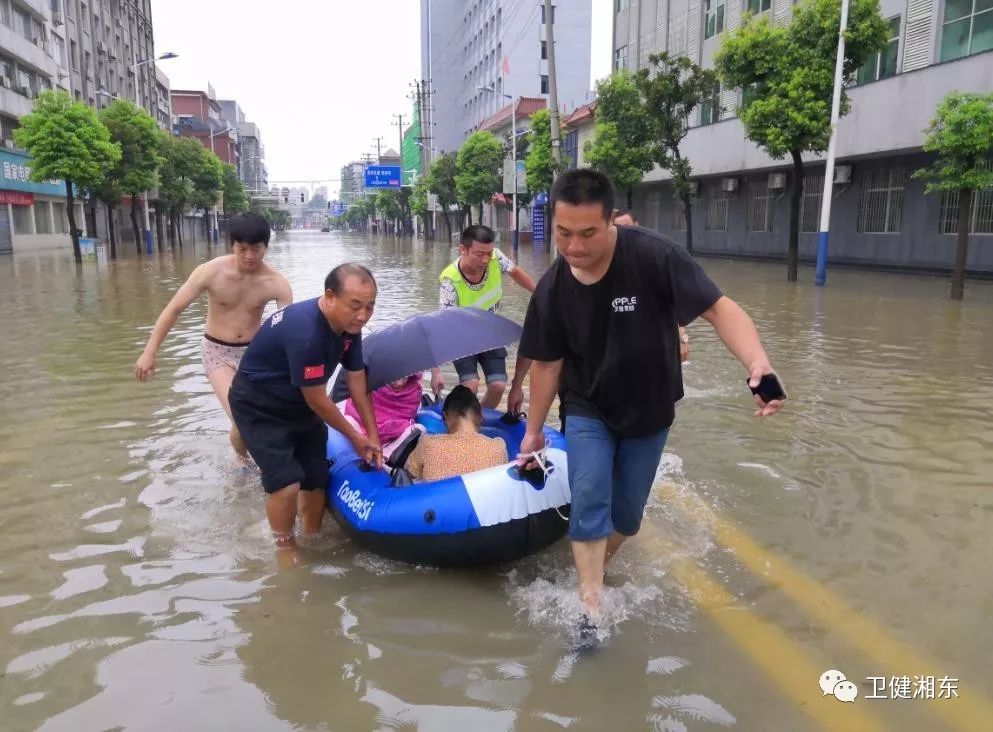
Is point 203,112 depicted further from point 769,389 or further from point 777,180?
point 769,389

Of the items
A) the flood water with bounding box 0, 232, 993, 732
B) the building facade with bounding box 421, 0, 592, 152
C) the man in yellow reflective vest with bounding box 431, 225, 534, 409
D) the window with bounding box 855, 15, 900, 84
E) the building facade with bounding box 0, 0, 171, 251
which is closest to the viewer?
the flood water with bounding box 0, 232, 993, 732

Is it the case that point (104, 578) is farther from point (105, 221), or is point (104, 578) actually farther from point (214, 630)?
point (105, 221)

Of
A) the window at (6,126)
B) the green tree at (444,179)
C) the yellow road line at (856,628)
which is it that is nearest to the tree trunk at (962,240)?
the yellow road line at (856,628)

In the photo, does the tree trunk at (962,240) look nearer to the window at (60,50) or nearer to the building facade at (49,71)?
the building facade at (49,71)

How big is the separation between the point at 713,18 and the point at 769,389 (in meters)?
31.2

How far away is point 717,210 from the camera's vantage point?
32656mm

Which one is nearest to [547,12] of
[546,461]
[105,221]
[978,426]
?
[978,426]

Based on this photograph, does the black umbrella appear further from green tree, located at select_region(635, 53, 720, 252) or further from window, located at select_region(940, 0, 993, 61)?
green tree, located at select_region(635, 53, 720, 252)

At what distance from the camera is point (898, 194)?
22.9 metres

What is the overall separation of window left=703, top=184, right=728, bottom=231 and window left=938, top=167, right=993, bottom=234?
36.1 feet

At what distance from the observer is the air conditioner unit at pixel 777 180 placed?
87.0 feet

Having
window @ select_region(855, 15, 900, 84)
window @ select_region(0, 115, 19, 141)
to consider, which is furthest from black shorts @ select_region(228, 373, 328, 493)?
window @ select_region(0, 115, 19, 141)

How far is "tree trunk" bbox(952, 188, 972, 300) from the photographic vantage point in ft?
47.2

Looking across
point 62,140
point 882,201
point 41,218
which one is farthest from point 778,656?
point 41,218
